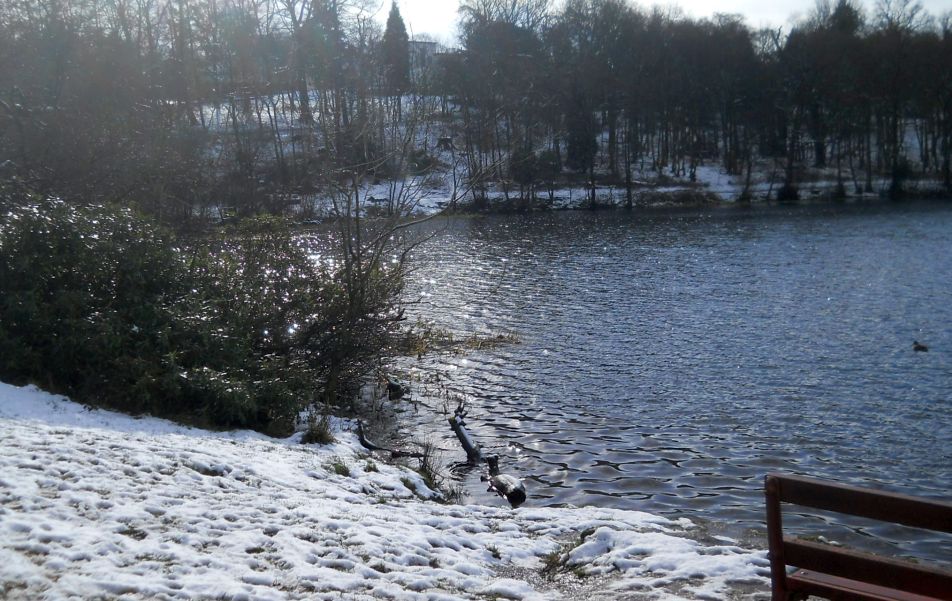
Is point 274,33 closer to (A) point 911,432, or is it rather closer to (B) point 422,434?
(B) point 422,434

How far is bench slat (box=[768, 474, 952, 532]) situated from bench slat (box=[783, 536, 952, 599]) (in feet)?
1.48

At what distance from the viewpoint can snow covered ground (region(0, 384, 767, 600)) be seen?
5.54 metres

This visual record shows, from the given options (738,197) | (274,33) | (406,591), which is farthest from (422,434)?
(738,197)

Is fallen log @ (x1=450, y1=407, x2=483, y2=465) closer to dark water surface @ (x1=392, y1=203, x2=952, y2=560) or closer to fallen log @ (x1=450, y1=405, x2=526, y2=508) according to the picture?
fallen log @ (x1=450, y1=405, x2=526, y2=508)

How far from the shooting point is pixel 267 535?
6656 millimetres

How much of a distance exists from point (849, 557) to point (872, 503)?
69cm

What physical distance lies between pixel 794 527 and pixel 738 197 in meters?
56.9

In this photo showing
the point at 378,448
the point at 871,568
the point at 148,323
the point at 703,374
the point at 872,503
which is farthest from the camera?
the point at 703,374

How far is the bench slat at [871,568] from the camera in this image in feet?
14.2

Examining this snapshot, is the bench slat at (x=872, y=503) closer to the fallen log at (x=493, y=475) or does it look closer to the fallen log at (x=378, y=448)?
the fallen log at (x=493, y=475)

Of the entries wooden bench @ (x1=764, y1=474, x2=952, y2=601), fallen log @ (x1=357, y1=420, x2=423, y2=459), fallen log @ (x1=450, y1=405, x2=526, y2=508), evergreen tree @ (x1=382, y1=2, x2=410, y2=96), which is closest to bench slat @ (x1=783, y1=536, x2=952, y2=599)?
wooden bench @ (x1=764, y1=474, x2=952, y2=601)

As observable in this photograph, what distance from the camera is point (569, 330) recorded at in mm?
21125

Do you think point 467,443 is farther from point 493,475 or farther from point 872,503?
point 872,503

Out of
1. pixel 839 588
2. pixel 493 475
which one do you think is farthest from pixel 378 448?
pixel 839 588
